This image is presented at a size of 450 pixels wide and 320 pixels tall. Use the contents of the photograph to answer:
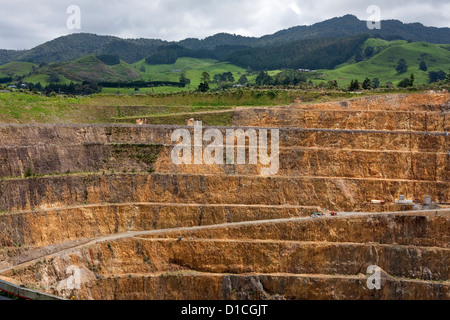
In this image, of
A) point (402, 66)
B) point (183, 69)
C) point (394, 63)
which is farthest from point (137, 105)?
point (183, 69)

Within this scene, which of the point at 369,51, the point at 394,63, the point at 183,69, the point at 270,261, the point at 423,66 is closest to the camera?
the point at 270,261

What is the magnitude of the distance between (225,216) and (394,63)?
109380 mm

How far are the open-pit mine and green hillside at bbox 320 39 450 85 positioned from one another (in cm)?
7452

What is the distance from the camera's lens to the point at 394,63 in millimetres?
155000

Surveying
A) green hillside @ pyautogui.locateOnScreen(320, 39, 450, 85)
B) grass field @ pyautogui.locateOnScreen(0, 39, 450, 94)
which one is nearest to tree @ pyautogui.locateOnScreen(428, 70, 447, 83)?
green hillside @ pyautogui.locateOnScreen(320, 39, 450, 85)

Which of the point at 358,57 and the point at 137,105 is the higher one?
the point at 358,57

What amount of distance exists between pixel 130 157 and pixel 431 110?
35812 mm

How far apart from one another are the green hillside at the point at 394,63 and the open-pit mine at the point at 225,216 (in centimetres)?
7452

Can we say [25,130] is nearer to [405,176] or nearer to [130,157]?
[130,157]

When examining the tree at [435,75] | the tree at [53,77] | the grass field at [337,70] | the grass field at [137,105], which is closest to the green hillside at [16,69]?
the grass field at [337,70]

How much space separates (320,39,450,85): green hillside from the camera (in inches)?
5576

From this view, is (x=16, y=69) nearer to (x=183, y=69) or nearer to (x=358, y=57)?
(x=183, y=69)

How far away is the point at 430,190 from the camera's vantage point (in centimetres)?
6125

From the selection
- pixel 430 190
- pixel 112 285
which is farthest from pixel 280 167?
pixel 112 285
